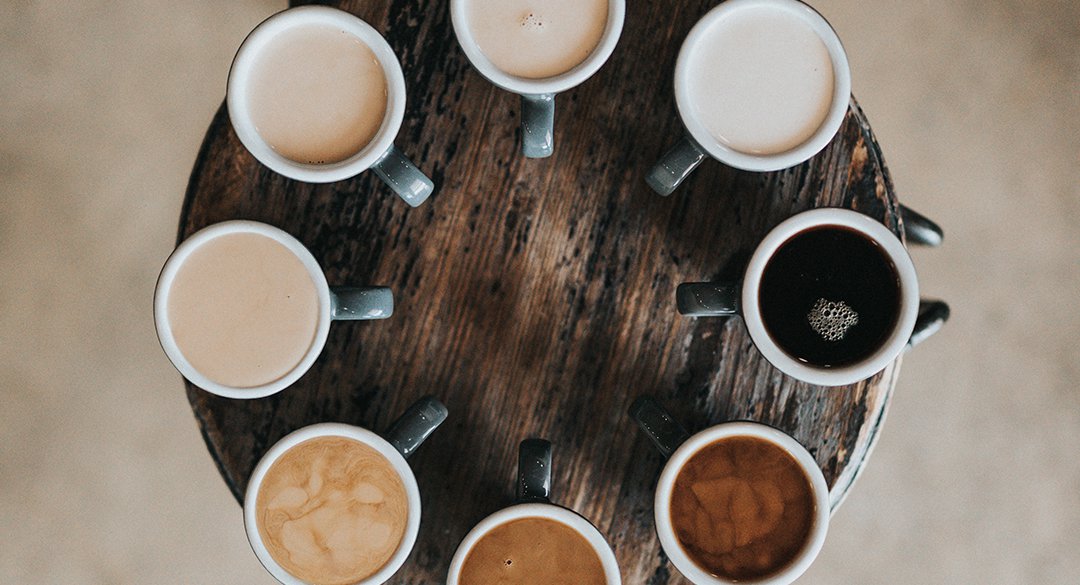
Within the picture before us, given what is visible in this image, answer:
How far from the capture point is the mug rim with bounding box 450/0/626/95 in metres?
0.76

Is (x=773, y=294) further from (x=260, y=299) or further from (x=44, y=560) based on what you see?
(x=44, y=560)

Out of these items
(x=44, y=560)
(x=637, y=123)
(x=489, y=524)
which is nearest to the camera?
(x=489, y=524)

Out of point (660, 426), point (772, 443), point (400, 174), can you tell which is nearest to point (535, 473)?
point (660, 426)

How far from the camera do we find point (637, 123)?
2.90 ft

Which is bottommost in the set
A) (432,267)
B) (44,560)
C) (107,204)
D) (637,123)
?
(44,560)

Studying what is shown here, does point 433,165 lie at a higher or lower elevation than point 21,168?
higher

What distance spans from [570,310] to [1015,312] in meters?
1.20

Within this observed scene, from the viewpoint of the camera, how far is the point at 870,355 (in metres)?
0.77

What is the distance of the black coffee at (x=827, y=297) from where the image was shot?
0.80 metres

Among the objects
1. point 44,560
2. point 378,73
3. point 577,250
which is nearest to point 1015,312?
point 577,250

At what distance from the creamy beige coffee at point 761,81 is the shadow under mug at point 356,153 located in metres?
0.33

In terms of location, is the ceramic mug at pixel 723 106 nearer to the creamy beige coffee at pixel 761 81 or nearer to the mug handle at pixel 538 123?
the creamy beige coffee at pixel 761 81

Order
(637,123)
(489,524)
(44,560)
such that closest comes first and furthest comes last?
(489,524), (637,123), (44,560)

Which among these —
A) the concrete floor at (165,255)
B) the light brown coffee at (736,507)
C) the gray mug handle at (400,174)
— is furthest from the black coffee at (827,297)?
the concrete floor at (165,255)
